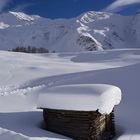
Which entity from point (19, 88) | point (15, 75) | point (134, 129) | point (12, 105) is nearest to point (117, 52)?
point (15, 75)

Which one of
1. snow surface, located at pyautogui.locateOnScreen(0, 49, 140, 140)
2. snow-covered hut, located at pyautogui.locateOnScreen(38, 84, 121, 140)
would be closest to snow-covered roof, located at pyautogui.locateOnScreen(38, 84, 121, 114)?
snow-covered hut, located at pyautogui.locateOnScreen(38, 84, 121, 140)

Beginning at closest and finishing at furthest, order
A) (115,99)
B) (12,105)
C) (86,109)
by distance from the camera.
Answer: (86,109)
(115,99)
(12,105)

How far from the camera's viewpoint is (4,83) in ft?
75.7

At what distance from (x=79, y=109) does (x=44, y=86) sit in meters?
8.67

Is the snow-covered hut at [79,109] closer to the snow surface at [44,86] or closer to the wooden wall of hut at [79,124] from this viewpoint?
the wooden wall of hut at [79,124]

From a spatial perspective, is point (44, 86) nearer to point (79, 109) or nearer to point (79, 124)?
point (79, 124)

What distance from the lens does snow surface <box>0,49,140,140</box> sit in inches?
498

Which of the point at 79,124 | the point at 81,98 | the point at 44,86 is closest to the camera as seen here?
the point at 81,98

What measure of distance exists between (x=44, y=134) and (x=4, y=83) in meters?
11.4

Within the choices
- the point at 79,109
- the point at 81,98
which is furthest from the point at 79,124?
the point at 81,98

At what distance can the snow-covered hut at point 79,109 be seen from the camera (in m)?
11.9

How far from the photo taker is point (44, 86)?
20.5 metres

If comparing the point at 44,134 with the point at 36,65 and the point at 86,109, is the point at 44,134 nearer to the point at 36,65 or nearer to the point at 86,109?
the point at 86,109

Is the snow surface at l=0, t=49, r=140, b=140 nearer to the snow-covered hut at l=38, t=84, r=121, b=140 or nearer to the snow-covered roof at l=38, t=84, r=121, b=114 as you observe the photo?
the snow-covered hut at l=38, t=84, r=121, b=140
